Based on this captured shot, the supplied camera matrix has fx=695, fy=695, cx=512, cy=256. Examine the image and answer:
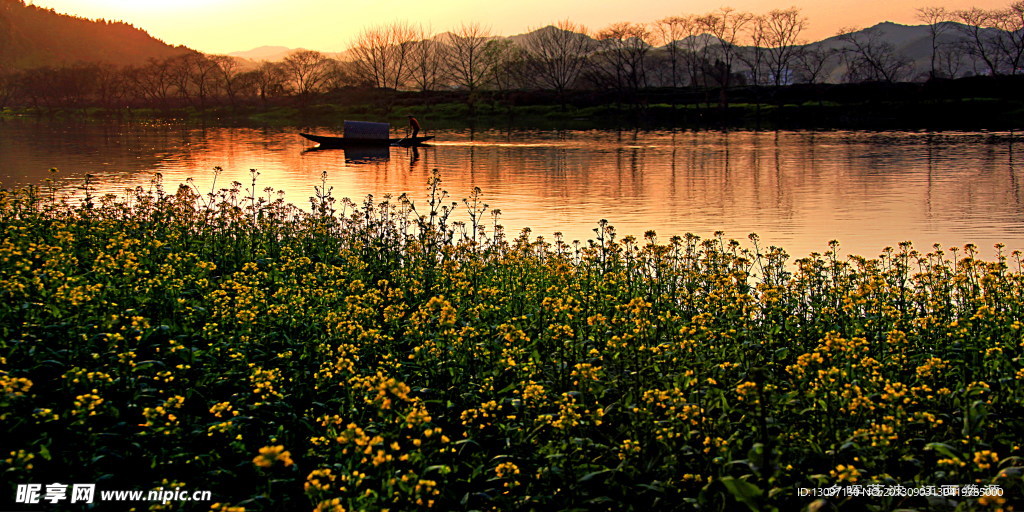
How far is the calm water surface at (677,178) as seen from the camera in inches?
896

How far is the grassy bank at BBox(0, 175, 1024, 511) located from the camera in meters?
5.80

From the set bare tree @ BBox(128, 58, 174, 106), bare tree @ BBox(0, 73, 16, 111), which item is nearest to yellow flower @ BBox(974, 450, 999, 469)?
bare tree @ BBox(128, 58, 174, 106)

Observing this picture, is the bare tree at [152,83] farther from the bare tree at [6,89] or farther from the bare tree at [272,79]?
the bare tree at [6,89]

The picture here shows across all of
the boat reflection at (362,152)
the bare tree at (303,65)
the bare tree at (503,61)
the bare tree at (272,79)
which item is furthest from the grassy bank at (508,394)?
the bare tree at (303,65)

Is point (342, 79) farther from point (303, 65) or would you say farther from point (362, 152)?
point (362, 152)

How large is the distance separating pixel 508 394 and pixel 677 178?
30.0 meters

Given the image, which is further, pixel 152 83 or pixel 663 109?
pixel 152 83

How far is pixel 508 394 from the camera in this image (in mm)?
8094

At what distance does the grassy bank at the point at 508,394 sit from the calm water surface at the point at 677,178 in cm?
1064

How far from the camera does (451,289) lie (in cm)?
1119

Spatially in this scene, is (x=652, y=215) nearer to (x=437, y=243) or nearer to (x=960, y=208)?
(x=960, y=208)

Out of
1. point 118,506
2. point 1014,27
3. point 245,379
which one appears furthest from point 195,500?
point 1014,27

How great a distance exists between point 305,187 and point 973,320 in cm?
2726

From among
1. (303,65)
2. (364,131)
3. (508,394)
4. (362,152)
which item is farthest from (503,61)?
(508,394)
